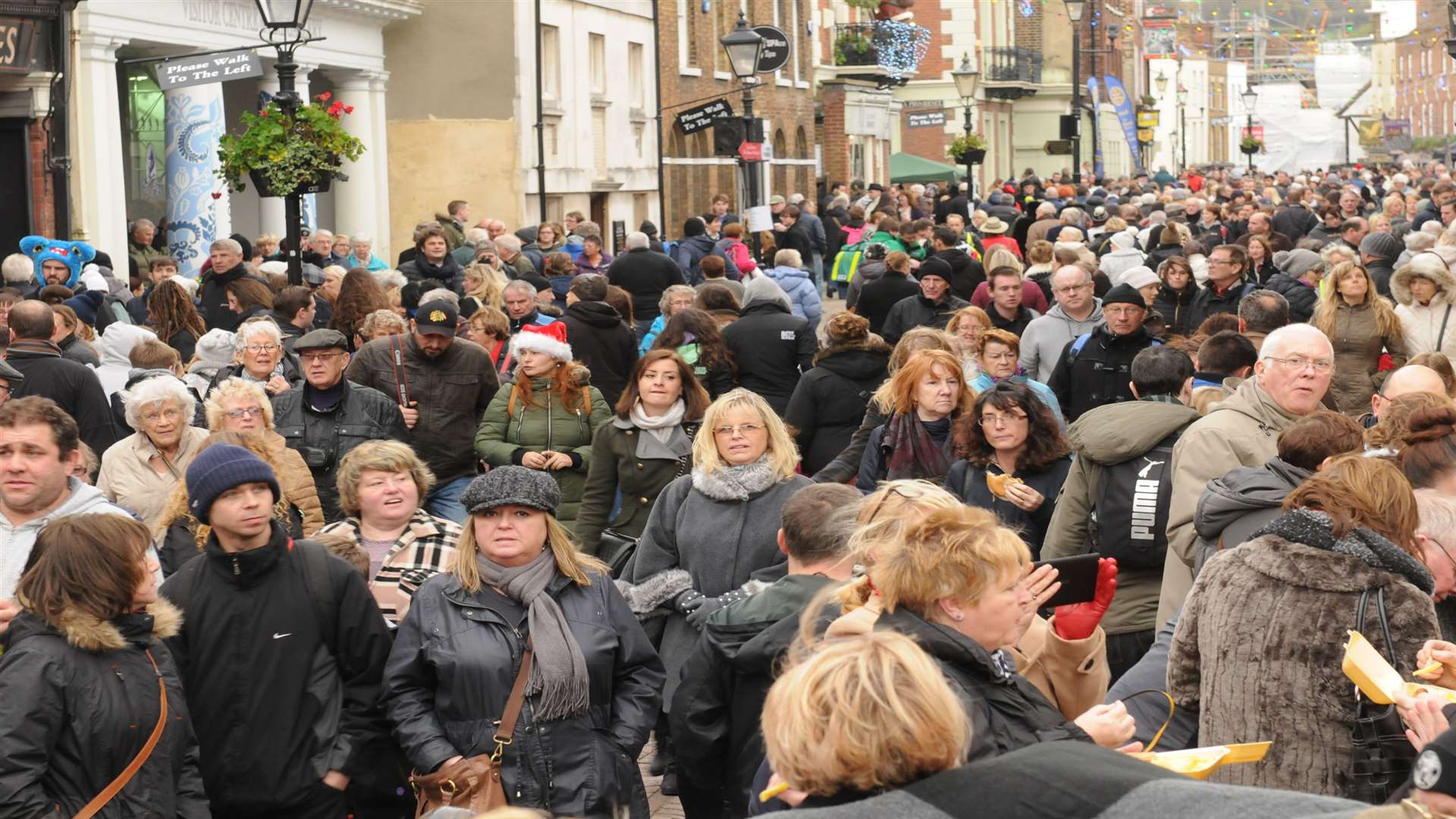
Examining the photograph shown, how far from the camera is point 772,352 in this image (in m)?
11.4

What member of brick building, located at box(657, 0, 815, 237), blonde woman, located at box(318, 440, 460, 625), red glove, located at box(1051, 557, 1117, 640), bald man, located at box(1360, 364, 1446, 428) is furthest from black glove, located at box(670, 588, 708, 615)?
brick building, located at box(657, 0, 815, 237)

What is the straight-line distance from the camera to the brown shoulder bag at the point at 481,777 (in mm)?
5055

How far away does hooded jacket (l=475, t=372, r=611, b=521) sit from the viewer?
902 cm

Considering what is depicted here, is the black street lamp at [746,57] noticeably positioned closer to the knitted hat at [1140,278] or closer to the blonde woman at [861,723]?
the knitted hat at [1140,278]

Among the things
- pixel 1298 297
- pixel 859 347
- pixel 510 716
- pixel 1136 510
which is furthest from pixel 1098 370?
pixel 510 716

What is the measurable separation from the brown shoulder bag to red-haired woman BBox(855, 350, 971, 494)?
3.31 meters

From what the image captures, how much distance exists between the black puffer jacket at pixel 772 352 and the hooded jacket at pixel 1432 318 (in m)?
3.61

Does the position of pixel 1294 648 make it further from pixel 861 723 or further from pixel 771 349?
pixel 771 349

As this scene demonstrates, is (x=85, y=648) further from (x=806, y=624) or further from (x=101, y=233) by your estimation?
(x=101, y=233)

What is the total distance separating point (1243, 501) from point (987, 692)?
1.93 meters

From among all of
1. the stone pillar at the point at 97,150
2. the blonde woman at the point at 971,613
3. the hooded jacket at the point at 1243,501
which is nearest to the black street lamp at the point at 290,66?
the stone pillar at the point at 97,150

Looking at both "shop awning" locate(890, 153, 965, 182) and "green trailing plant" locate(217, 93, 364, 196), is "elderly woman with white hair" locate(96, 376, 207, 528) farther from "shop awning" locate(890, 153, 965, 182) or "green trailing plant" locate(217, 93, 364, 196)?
"shop awning" locate(890, 153, 965, 182)

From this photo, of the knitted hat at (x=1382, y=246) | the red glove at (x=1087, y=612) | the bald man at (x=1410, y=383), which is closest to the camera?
the red glove at (x=1087, y=612)

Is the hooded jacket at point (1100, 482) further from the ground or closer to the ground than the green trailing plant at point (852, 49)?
closer to the ground
